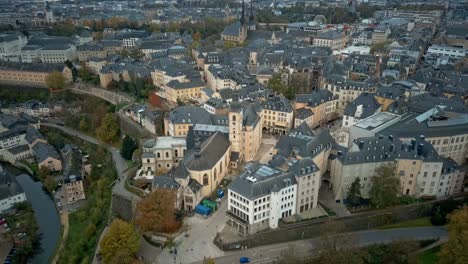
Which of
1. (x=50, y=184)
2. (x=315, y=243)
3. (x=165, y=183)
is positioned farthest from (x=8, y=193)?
(x=315, y=243)

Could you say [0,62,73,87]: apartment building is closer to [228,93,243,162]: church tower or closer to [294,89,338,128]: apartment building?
[228,93,243,162]: church tower

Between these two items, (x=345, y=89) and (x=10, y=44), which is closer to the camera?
(x=345, y=89)

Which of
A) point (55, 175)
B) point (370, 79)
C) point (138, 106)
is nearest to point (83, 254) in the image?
point (55, 175)

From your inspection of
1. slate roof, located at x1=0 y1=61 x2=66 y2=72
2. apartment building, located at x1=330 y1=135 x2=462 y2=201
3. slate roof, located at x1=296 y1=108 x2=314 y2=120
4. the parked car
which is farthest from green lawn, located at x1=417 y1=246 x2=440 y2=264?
slate roof, located at x1=0 y1=61 x2=66 y2=72

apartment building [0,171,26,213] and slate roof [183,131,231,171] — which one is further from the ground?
slate roof [183,131,231,171]

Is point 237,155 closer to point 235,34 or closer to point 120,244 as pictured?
point 120,244

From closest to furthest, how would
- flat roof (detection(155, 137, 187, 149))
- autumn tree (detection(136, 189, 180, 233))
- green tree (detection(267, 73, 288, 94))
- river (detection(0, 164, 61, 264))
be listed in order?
1. autumn tree (detection(136, 189, 180, 233))
2. river (detection(0, 164, 61, 264))
3. flat roof (detection(155, 137, 187, 149))
4. green tree (detection(267, 73, 288, 94))

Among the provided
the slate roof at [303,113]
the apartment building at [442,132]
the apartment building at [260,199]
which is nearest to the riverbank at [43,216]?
the apartment building at [260,199]
